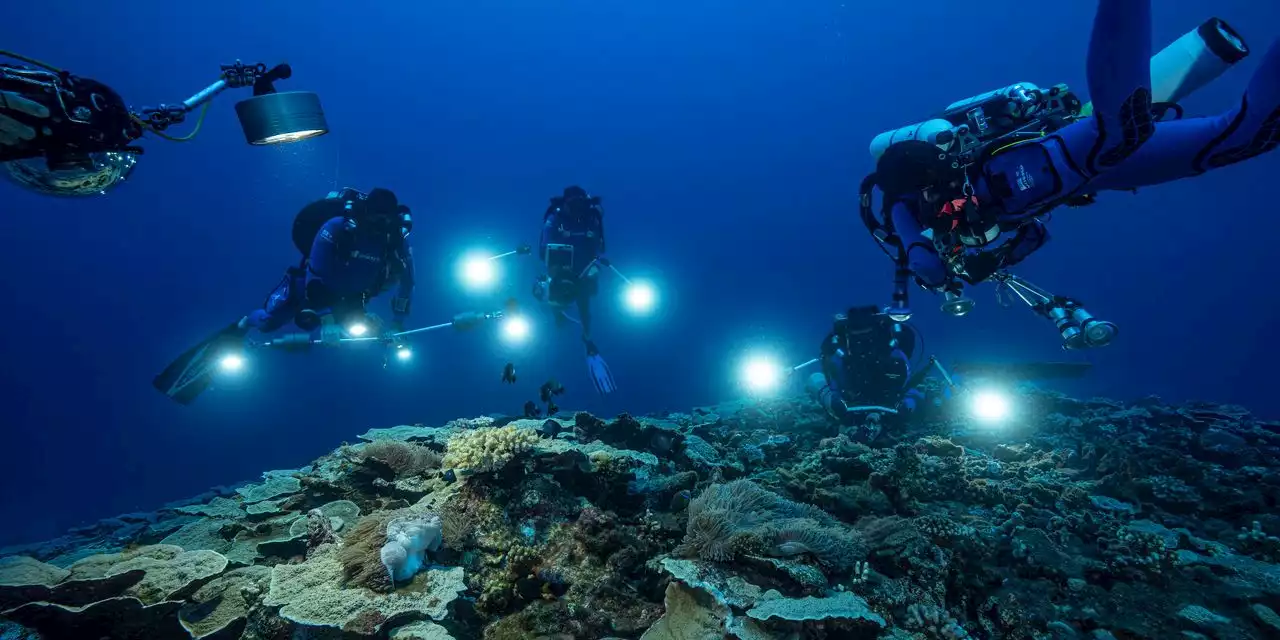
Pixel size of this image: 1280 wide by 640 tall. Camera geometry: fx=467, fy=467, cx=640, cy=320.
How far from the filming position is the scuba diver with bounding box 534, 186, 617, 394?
12.1 meters

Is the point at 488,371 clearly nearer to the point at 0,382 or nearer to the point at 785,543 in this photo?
the point at 0,382

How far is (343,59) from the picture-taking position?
4360 inches

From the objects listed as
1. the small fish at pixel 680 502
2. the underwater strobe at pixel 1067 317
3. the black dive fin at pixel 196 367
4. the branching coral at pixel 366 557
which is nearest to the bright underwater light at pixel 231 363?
the black dive fin at pixel 196 367

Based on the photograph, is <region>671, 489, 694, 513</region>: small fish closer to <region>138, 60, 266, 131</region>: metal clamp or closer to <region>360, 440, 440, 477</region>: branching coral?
<region>360, 440, 440, 477</region>: branching coral

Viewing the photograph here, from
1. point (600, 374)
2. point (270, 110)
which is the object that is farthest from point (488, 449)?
point (600, 374)

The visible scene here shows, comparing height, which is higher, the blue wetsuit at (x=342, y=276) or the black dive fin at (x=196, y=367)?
the blue wetsuit at (x=342, y=276)

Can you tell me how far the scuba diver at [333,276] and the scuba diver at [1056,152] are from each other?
27.8ft

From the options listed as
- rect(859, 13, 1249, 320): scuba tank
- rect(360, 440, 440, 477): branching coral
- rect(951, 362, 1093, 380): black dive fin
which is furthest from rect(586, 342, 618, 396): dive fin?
rect(951, 362, 1093, 380): black dive fin

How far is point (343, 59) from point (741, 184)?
100629 millimetres

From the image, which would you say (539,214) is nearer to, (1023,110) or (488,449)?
(488,449)

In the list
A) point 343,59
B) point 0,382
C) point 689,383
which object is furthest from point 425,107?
point 689,383

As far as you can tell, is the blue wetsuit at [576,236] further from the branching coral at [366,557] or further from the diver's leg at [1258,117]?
the diver's leg at [1258,117]

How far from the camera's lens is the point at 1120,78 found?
3104 mm

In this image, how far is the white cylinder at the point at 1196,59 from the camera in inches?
145
